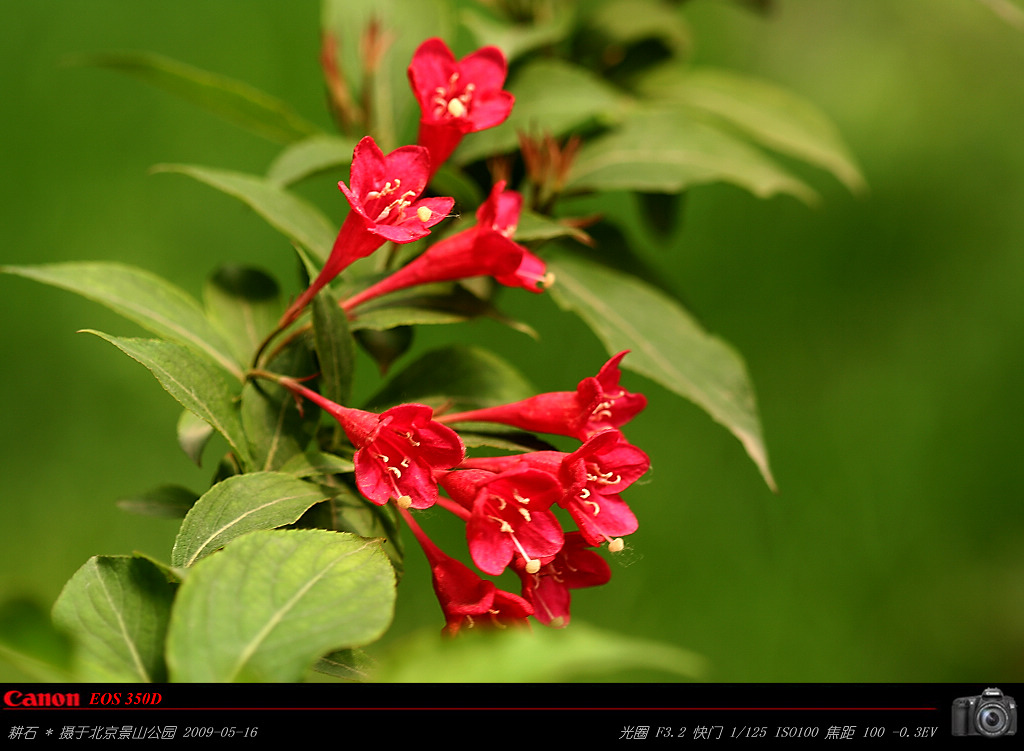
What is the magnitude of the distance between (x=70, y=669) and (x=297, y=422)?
242 mm

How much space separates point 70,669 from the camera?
37 cm

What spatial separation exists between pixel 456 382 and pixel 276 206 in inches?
7.9

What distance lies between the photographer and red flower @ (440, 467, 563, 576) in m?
0.49

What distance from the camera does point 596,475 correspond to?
541 millimetres

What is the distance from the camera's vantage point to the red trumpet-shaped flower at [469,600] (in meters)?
0.51

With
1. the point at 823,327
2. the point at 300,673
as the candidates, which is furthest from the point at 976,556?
the point at 300,673

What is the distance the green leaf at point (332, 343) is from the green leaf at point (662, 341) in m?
0.22

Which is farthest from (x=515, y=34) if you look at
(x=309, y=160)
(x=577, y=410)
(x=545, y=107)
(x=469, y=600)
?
(x=469, y=600)

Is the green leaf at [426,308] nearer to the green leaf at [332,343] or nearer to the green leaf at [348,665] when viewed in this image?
the green leaf at [332,343]

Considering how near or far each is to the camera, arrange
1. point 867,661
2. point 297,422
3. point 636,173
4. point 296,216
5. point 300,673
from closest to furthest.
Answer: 1. point 300,673
2. point 297,422
3. point 296,216
4. point 636,173
5. point 867,661
